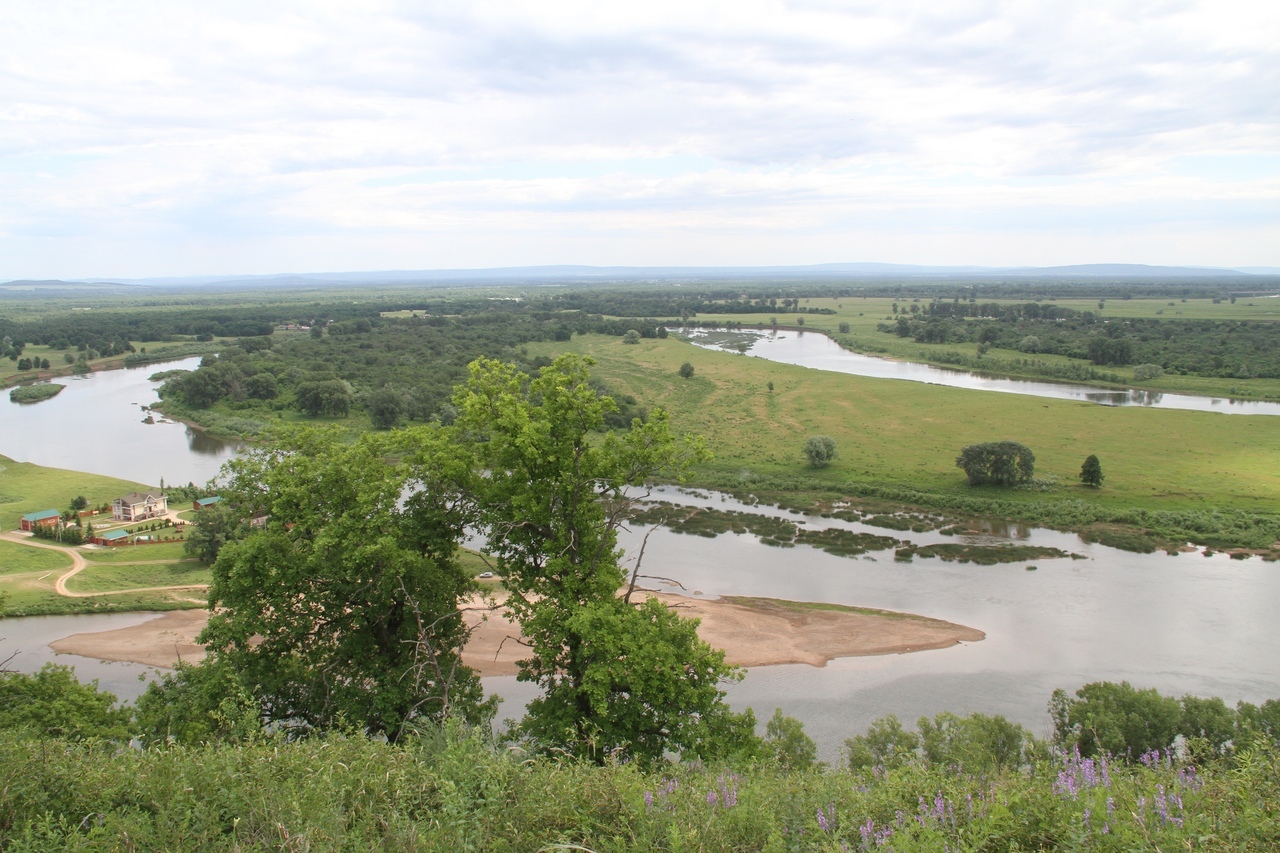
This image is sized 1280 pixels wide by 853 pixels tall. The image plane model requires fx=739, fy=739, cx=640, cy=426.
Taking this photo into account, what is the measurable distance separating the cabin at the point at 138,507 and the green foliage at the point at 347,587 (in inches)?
951

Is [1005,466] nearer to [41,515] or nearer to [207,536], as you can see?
[207,536]

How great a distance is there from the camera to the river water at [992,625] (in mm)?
18609

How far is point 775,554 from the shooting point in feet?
94.6

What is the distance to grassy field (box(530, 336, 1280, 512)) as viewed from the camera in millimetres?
35062

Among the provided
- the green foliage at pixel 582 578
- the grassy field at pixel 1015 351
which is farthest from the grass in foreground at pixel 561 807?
the grassy field at pixel 1015 351

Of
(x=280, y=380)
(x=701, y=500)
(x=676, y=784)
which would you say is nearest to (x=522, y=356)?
(x=280, y=380)

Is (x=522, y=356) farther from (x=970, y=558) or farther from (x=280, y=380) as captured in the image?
(x=970, y=558)

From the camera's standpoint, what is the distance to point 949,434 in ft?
147

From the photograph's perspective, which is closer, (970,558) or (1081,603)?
(1081,603)

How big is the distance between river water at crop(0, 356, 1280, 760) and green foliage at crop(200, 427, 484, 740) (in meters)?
6.91

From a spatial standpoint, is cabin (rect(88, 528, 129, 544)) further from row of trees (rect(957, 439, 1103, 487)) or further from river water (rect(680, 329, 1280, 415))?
river water (rect(680, 329, 1280, 415))

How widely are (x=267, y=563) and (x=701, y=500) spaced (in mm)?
26332

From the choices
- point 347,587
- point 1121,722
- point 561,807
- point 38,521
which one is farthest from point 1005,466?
point 38,521

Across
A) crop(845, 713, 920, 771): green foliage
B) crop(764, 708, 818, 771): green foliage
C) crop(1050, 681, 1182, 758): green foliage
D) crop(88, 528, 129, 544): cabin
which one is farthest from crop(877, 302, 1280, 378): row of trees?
crop(88, 528, 129, 544): cabin
